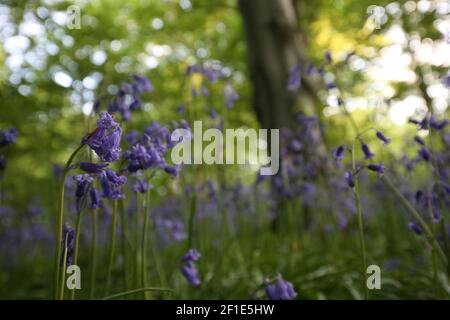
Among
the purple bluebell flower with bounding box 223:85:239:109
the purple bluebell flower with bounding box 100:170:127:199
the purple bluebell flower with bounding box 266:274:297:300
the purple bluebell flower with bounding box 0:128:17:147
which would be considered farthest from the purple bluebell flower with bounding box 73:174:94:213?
the purple bluebell flower with bounding box 223:85:239:109

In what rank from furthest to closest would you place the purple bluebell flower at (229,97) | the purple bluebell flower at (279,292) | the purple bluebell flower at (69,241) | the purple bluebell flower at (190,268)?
the purple bluebell flower at (229,97)
the purple bluebell flower at (190,268)
the purple bluebell flower at (279,292)
the purple bluebell flower at (69,241)

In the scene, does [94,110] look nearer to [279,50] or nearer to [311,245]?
[311,245]

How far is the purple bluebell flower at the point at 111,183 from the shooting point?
1483 mm

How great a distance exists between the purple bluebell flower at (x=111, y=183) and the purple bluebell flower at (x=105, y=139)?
0.38 ft

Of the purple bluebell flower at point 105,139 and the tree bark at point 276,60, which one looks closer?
the purple bluebell flower at point 105,139

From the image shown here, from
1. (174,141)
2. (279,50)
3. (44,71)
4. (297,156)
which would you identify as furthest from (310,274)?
(44,71)

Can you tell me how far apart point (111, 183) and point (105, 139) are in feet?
0.85

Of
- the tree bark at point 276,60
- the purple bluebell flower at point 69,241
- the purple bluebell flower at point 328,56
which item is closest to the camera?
the purple bluebell flower at point 69,241

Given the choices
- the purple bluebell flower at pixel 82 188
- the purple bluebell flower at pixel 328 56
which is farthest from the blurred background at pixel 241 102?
the purple bluebell flower at pixel 82 188

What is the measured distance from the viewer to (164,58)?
8086mm

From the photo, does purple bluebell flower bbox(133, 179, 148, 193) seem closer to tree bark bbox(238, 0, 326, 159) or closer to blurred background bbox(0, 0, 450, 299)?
blurred background bbox(0, 0, 450, 299)

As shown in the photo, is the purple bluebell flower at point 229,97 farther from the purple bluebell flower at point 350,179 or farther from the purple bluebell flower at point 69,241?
the purple bluebell flower at point 69,241
